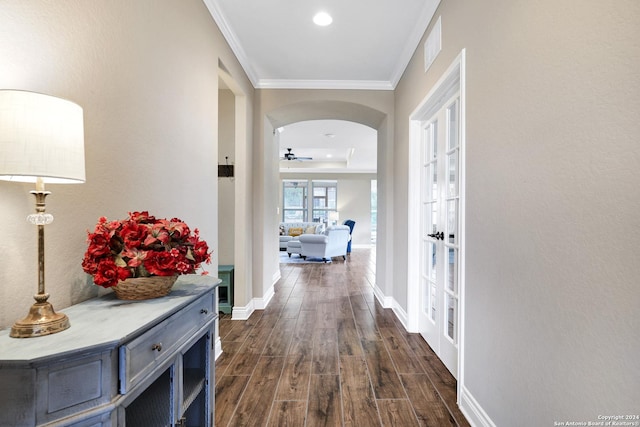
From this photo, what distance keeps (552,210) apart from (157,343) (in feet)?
4.78

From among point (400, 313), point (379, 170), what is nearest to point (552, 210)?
point (400, 313)

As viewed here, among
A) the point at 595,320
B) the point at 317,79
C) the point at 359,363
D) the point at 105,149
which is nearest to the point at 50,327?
the point at 105,149

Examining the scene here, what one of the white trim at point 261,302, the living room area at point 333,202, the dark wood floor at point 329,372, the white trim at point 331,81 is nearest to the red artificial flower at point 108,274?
the dark wood floor at point 329,372

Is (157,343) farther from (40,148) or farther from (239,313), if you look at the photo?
(239,313)

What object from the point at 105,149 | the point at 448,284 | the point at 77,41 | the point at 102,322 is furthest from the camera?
→ the point at 448,284

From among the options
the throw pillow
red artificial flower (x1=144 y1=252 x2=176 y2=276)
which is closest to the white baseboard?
red artificial flower (x1=144 y1=252 x2=176 y2=276)

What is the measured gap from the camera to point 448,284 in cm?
234

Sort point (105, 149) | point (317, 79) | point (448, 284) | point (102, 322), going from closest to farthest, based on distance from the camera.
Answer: point (102, 322)
point (105, 149)
point (448, 284)
point (317, 79)

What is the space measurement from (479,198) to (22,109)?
6.09ft

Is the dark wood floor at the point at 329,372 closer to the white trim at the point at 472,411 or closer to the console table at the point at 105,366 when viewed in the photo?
the white trim at the point at 472,411

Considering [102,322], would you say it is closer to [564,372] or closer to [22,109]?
[22,109]

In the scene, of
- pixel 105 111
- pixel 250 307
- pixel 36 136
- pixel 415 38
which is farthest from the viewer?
pixel 250 307

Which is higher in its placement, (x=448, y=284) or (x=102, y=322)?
(x=102, y=322)

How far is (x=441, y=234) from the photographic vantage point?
2.46 m
